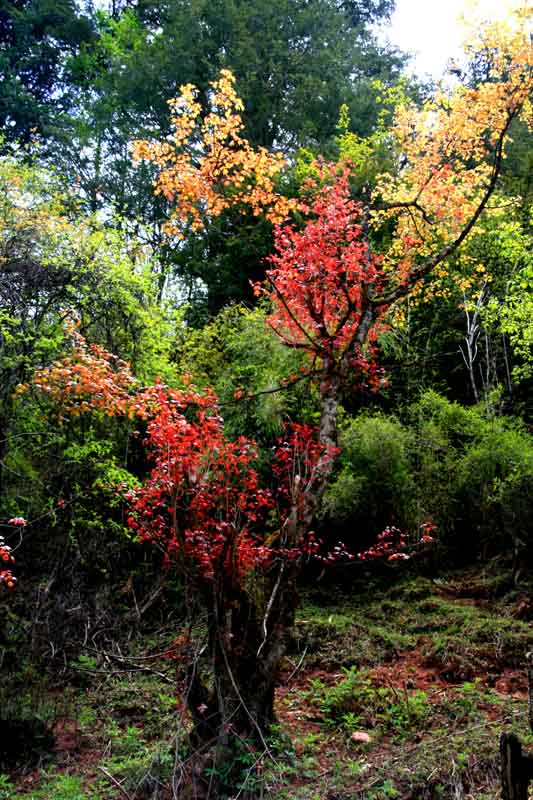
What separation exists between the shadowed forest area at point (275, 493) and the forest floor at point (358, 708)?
0.09 ft

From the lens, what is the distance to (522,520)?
6.93 m

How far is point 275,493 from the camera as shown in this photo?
302 inches

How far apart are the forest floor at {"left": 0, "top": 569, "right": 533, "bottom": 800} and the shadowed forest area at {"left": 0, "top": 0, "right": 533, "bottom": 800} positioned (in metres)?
0.03

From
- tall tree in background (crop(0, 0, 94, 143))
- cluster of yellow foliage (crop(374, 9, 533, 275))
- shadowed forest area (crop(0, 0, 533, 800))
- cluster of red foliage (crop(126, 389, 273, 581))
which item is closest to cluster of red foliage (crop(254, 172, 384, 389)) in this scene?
shadowed forest area (crop(0, 0, 533, 800))

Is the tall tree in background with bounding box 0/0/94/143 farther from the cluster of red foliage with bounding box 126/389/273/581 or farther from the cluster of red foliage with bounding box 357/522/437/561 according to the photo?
the cluster of red foliage with bounding box 126/389/273/581

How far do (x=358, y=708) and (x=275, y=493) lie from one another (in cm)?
302

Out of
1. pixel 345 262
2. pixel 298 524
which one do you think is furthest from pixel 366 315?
pixel 298 524

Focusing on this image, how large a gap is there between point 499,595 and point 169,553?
4.21m

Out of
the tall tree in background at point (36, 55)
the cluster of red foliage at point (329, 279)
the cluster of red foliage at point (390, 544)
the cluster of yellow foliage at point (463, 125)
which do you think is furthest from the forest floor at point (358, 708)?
the tall tree in background at point (36, 55)

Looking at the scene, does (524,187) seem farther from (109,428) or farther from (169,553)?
(169,553)

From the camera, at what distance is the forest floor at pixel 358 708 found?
391 centimetres

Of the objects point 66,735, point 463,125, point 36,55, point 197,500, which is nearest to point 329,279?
point 463,125

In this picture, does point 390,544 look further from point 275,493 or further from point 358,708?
point 275,493

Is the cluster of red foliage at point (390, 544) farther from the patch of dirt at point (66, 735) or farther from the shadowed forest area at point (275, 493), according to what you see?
the patch of dirt at point (66, 735)
